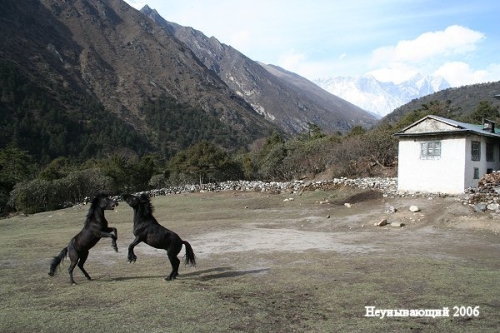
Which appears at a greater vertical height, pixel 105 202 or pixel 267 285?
pixel 105 202

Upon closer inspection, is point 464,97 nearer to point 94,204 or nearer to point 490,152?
point 490,152

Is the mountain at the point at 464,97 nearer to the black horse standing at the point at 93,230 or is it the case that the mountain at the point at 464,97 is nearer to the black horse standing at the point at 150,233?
the black horse standing at the point at 150,233

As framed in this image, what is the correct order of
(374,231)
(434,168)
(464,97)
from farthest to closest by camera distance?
(464,97) < (434,168) < (374,231)

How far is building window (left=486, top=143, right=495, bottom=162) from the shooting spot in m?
22.3

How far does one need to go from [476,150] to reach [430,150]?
238 cm

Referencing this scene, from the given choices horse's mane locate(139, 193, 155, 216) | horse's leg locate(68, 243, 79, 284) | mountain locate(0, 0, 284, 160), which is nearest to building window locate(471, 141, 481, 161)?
horse's mane locate(139, 193, 155, 216)

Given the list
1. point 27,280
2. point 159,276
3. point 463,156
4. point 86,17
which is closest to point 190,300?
point 159,276

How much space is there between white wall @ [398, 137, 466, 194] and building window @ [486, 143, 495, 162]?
3.01m

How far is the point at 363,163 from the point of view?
132 feet

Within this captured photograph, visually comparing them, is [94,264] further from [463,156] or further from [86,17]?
[86,17]

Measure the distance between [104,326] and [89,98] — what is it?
114767 millimetres

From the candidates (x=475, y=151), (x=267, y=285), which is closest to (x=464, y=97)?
(x=475, y=151)

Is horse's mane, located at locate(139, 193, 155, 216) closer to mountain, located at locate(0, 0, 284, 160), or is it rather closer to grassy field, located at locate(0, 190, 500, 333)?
grassy field, located at locate(0, 190, 500, 333)

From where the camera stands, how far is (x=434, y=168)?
21.6m
